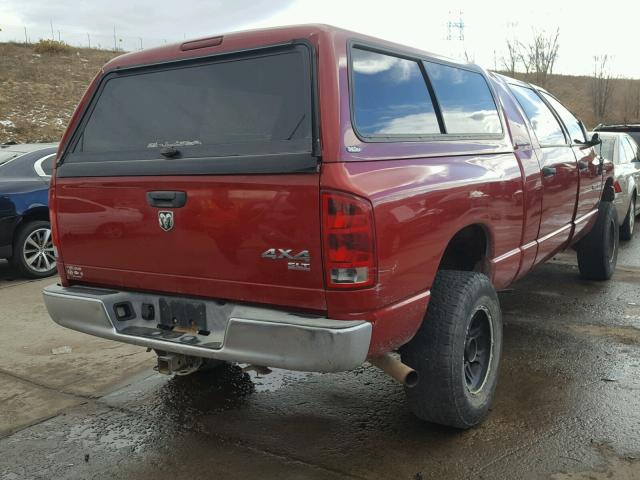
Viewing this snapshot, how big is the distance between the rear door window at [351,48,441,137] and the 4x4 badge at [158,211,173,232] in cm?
98

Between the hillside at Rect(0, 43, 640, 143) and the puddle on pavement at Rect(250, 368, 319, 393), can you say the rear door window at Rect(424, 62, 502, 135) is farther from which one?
the hillside at Rect(0, 43, 640, 143)

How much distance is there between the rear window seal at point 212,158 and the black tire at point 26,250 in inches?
162

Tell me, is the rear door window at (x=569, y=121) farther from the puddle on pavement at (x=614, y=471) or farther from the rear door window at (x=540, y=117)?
the puddle on pavement at (x=614, y=471)

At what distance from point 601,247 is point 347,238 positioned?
4.46 m

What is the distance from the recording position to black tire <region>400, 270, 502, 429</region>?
9.80 feet

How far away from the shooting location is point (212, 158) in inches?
111

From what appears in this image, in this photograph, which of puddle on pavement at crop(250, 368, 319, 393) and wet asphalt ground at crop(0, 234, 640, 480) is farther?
puddle on pavement at crop(250, 368, 319, 393)

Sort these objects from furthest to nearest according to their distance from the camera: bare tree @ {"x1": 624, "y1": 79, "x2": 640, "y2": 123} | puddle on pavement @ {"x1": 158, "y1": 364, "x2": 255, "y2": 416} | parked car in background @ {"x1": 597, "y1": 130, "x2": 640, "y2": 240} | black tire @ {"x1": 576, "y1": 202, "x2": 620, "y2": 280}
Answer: bare tree @ {"x1": 624, "y1": 79, "x2": 640, "y2": 123}
parked car in background @ {"x1": 597, "y1": 130, "x2": 640, "y2": 240}
black tire @ {"x1": 576, "y1": 202, "x2": 620, "y2": 280}
puddle on pavement @ {"x1": 158, "y1": 364, "x2": 255, "y2": 416}

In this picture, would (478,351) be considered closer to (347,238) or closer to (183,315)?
(347,238)

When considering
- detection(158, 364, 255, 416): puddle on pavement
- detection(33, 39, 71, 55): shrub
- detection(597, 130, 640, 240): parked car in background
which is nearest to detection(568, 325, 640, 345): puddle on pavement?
detection(158, 364, 255, 416): puddle on pavement

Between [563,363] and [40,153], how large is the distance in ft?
20.8

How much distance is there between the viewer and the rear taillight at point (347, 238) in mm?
2504

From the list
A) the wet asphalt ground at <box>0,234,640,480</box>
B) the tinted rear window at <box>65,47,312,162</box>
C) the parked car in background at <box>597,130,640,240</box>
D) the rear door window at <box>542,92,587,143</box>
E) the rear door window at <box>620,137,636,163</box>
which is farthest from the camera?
the rear door window at <box>620,137,636,163</box>

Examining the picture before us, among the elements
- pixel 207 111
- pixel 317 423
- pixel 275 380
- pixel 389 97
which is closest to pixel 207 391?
pixel 275 380
